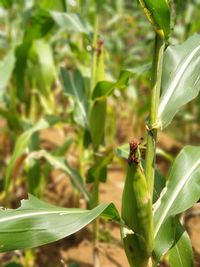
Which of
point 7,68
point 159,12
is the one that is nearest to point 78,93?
point 7,68

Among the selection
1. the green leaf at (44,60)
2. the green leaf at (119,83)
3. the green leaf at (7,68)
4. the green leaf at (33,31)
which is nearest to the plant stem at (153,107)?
the green leaf at (119,83)

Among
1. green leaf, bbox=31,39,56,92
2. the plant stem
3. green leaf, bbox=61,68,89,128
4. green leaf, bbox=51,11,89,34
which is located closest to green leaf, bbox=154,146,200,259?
the plant stem

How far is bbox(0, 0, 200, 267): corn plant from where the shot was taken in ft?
3.68

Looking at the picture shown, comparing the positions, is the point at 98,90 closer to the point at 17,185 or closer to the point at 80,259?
the point at 80,259

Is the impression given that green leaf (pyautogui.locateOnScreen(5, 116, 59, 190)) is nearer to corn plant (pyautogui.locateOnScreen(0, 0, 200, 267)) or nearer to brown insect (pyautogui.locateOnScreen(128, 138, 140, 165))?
corn plant (pyautogui.locateOnScreen(0, 0, 200, 267))

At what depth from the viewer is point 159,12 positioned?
114cm

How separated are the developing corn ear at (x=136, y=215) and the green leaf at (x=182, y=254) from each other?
4.2 inches

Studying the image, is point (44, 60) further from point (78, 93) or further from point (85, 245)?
point (85, 245)

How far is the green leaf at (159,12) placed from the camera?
1.13 meters

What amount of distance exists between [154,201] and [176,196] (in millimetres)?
86

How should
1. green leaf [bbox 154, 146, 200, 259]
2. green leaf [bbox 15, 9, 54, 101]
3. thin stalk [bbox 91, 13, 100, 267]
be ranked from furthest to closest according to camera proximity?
green leaf [bbox 15, 9, 54, 101] < thin stalk [bbox 91, 13, 100, 267] < green leaf [bbox 154, 146, 200, 259]

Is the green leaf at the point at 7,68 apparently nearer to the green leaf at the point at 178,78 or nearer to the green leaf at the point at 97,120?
the green leaf at the point at 97,120

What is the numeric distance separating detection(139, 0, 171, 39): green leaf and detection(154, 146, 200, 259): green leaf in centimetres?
43

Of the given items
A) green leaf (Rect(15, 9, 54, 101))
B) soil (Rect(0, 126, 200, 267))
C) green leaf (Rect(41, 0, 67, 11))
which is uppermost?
green leaf (Rect(41, 0, 67, 11))
